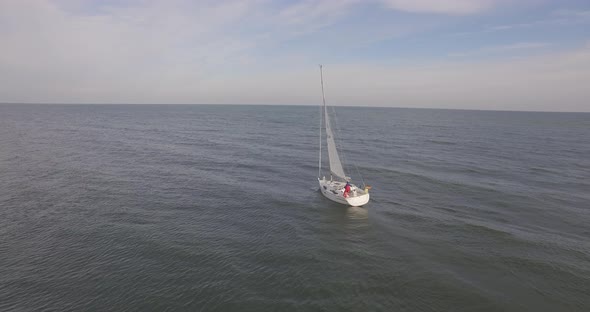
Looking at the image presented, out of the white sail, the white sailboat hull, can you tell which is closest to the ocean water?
the white sailboat hull

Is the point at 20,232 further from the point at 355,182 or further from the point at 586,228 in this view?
the point at 586,228

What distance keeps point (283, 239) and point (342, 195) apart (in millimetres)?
11895

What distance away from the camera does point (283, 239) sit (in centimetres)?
3120

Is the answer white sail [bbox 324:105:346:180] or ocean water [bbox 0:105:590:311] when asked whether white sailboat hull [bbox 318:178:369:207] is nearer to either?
ocean water [bbox 0:105:590:311]

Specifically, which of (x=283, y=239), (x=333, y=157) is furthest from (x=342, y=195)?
(x=283, y=239)

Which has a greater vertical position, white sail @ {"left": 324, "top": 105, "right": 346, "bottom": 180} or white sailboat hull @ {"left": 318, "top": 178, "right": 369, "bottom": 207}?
white sail @ {"left": 324, "top": 105, "right": 346, "bottom": 180}

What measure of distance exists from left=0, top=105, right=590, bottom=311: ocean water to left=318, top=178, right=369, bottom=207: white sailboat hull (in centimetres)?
97

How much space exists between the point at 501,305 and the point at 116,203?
1645 inches

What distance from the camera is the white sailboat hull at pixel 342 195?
39.2 m

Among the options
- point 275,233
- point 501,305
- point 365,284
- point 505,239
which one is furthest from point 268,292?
point 505,239

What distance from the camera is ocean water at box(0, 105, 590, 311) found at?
22562 millimetres

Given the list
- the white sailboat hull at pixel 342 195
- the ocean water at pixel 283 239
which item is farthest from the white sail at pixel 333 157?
the ocean water at pixel 283 239

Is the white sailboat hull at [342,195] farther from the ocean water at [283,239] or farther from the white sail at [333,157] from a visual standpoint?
the white sail at [333,157]

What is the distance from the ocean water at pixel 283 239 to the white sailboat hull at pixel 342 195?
97cm
